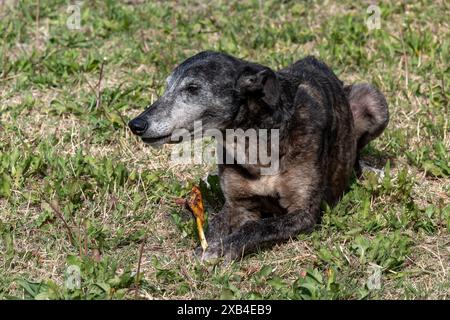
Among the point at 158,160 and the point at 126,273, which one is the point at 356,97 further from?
the point at 126,273

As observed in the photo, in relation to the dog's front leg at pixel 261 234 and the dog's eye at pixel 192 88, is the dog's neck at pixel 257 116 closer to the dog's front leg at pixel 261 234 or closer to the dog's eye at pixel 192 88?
the dog's eye at pixel 192 88

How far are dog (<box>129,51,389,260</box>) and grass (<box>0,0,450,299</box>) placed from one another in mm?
154

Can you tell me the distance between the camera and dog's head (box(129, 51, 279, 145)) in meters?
5.97

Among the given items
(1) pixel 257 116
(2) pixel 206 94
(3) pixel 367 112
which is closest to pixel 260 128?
(1) pixel 257 116

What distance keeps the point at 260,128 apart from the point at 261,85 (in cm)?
29

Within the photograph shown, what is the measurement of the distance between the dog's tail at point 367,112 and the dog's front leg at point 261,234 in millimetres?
1254

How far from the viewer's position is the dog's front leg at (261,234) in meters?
5.96

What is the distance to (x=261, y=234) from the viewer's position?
6.07m

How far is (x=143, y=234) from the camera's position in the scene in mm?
6320

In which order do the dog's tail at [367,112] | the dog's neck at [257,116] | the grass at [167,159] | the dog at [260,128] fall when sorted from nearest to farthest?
the grass at [167,159] → the dog at [260,128] → the dog's neck at [257,116] → the dog's tail at [367,112]

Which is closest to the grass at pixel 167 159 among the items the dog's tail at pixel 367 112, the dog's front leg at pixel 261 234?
the dog's front leg at pixel 261 234

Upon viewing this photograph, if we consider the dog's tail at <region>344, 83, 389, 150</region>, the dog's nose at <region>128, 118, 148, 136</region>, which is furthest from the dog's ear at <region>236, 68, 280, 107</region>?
the dog's tail at <region>344, 83, 389, 150</region>
